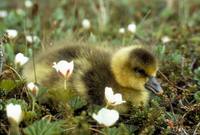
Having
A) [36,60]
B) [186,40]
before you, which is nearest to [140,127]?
[36,60]

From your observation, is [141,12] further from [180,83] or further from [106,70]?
[106,70]

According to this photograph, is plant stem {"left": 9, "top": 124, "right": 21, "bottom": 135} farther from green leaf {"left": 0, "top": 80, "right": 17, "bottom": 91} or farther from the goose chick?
the goose chick

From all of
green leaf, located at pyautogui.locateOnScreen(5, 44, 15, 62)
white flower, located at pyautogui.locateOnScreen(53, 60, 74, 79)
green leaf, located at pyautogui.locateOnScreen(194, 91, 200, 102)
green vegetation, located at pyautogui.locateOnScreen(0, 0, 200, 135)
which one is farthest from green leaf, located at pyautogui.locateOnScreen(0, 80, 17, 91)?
green leaf, located at pyautogui.locateOnScreen(194, 91, 200, 102)

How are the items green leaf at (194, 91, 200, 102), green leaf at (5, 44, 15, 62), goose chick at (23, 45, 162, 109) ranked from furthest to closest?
1. green leaf at (5, 44, 15, 62)
2. green leaf at (194, 91, 200, 102)
3. goose chick at (23, 45, 162, 109)

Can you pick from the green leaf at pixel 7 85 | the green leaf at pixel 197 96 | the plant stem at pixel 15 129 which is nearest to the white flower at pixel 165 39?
the green leaf at pixel 197 96

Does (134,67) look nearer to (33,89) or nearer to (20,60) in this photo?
(33,89)

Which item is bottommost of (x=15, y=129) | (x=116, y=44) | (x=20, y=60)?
(x=15, y=129)

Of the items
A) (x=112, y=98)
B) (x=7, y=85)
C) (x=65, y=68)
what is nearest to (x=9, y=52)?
(x=7, y=85)

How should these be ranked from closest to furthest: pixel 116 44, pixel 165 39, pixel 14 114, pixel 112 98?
pixel 14 114 < pixel 112 98 < pixel 116 44 < pixel 165 39
